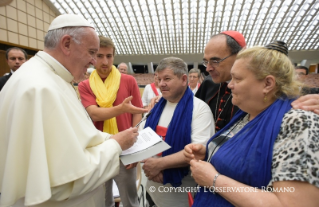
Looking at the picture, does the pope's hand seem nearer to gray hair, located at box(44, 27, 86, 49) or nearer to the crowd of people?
the crowd of people

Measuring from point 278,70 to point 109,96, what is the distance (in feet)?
6.03

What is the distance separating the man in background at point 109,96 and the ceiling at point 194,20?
22.7 m

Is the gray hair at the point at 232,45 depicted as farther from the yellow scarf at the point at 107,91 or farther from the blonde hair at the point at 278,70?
the yellow scarf at the point at 107,91

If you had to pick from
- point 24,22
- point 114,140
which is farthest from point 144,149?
point 24,22

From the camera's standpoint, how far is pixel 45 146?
108 cm

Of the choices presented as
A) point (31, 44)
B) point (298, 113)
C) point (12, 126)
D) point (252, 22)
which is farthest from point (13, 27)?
point (252, 22)

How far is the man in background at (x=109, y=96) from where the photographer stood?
2265mm

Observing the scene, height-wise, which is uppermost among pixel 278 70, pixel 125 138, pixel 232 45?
Answer: pixel 232 45

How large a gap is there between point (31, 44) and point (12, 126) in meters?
19.3

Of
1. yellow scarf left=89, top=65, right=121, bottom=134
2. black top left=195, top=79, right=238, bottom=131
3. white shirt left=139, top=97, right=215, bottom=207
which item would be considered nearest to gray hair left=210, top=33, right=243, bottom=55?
black top left=195, top=79, right=238, bottom=131

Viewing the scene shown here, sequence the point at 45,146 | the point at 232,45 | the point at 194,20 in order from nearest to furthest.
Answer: the point at 45,146 < the point at 232,45 < the point at 194,20

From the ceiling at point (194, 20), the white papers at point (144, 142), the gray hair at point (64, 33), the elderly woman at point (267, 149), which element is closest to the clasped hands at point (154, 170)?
the white papers at point (144, 142)

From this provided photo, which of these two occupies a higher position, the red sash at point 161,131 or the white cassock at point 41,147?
the white cassock at point 41,147

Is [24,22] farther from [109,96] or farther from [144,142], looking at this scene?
[144,142]
